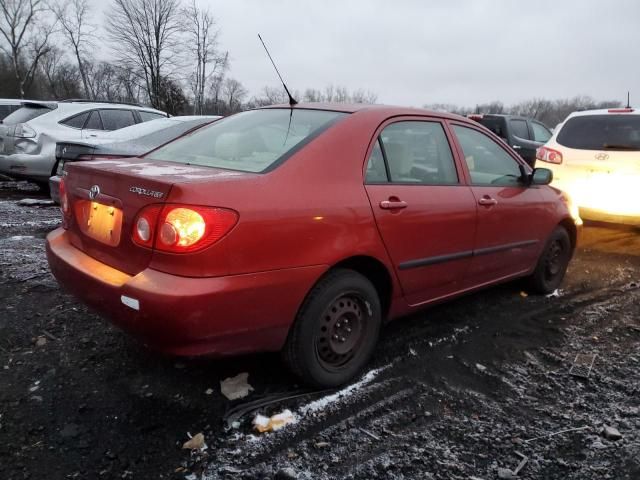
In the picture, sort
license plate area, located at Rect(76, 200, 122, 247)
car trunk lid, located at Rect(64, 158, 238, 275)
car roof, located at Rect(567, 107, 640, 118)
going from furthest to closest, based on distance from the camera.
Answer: car roof, located at Rect(567, 107, 640, 118)
license plate area, located at Rect(76, 200, 122, 247)
car trunk lid, located at Rect(64, 158, 238, 275)

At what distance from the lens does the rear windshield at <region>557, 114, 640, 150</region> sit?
554 cm

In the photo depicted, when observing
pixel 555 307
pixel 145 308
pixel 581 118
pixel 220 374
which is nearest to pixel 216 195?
pixel 145 308

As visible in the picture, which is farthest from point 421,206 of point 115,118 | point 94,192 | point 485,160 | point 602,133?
point 115,118

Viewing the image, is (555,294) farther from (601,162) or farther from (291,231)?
(291,231)

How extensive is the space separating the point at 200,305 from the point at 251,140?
3.98 ft

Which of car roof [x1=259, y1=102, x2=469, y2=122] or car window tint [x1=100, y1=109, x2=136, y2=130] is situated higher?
car window tint [x1=100, y1=109, x2=136, y2=130]

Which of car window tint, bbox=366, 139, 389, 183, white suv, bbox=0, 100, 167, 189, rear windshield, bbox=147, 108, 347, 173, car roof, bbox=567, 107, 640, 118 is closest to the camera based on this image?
rear windshield, bbox=147, 108, 347, 173

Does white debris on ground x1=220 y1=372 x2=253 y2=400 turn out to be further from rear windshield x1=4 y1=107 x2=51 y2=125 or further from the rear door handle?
rear windshield x1=4 y1=107 x2=51 y2=125

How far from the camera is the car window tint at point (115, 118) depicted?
8.41 metres

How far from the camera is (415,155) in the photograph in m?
3.11

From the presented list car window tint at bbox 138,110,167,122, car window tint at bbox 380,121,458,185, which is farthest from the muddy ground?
car window tint at bbox 138,110,167,122

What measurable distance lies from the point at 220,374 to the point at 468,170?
2.13 m

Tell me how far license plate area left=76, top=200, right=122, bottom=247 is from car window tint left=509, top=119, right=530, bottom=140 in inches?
441

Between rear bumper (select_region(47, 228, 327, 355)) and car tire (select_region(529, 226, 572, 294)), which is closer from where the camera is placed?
rear bumper (select_region(47, 228, 327, 355))
